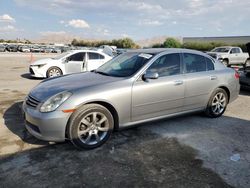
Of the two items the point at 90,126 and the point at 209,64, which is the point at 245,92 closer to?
the point at 209,64

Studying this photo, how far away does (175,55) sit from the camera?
4.67 m

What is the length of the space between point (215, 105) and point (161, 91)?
1.75 meters

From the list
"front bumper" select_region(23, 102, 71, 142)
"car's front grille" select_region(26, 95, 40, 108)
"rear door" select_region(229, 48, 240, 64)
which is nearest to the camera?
"front bumper" select_region(23, 102, 71, 142)

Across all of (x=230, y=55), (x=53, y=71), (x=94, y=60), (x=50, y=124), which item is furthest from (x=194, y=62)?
(x=230, y=55)

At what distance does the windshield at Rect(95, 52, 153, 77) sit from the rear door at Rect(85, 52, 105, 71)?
5.39 metres

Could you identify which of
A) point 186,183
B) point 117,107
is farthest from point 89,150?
point 186,183

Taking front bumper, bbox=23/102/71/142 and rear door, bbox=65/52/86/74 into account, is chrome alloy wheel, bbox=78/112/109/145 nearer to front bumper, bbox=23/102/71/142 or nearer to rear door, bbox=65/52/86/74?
front bumper, bbox=23/102/71/142

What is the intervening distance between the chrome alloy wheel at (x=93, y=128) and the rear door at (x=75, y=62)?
6.80 meters

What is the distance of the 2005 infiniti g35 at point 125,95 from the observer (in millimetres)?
3482

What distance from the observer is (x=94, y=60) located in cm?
1054

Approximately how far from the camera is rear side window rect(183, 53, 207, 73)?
4.77m

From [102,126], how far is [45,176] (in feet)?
3.89

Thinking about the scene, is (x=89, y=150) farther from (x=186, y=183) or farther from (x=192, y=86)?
(x=192, y=86)

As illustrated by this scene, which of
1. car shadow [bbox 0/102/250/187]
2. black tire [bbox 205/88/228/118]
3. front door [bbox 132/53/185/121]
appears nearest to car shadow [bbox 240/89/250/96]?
black tire [bbox 205/88/228/118]
